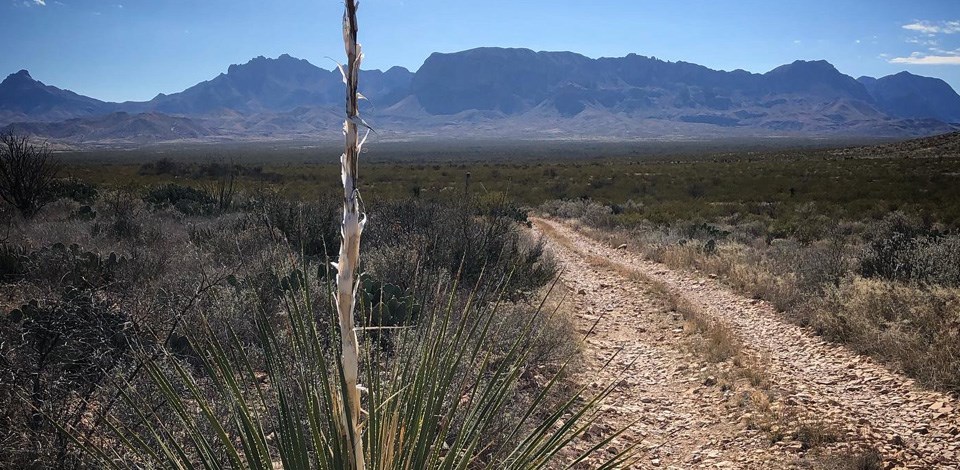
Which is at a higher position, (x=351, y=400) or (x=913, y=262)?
(x=351, y=400)

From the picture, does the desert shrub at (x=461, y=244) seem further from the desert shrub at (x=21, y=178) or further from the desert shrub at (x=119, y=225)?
the desert shrub at (x=21, y=178)

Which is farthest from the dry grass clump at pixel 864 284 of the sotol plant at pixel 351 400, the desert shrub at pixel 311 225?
the desert shrub at pixel 311 225

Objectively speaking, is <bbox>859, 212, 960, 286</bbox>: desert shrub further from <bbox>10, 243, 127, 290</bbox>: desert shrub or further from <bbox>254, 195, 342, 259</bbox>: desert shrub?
<bbox>10, 243, 127, 290</bbox>: desert shrub

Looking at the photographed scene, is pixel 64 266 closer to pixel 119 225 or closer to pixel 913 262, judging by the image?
pixel 119 225

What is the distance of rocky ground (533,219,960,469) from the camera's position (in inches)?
179

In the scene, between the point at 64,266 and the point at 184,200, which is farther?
the point at 184,200

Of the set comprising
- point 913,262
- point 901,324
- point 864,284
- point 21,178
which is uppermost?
point 21,178

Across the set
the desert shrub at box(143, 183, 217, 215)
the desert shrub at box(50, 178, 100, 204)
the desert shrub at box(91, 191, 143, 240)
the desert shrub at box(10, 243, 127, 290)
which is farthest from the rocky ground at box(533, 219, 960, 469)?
the desert shrub at box(50, 178, 100, 204)

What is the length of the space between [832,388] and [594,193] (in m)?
24.1

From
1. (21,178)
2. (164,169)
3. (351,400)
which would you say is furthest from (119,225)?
(164,169)

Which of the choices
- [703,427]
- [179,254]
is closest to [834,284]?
[703,427]

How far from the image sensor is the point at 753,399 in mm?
5465

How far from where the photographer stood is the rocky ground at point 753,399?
4539 mm

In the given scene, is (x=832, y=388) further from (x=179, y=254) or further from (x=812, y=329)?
(x=179, y=254)
